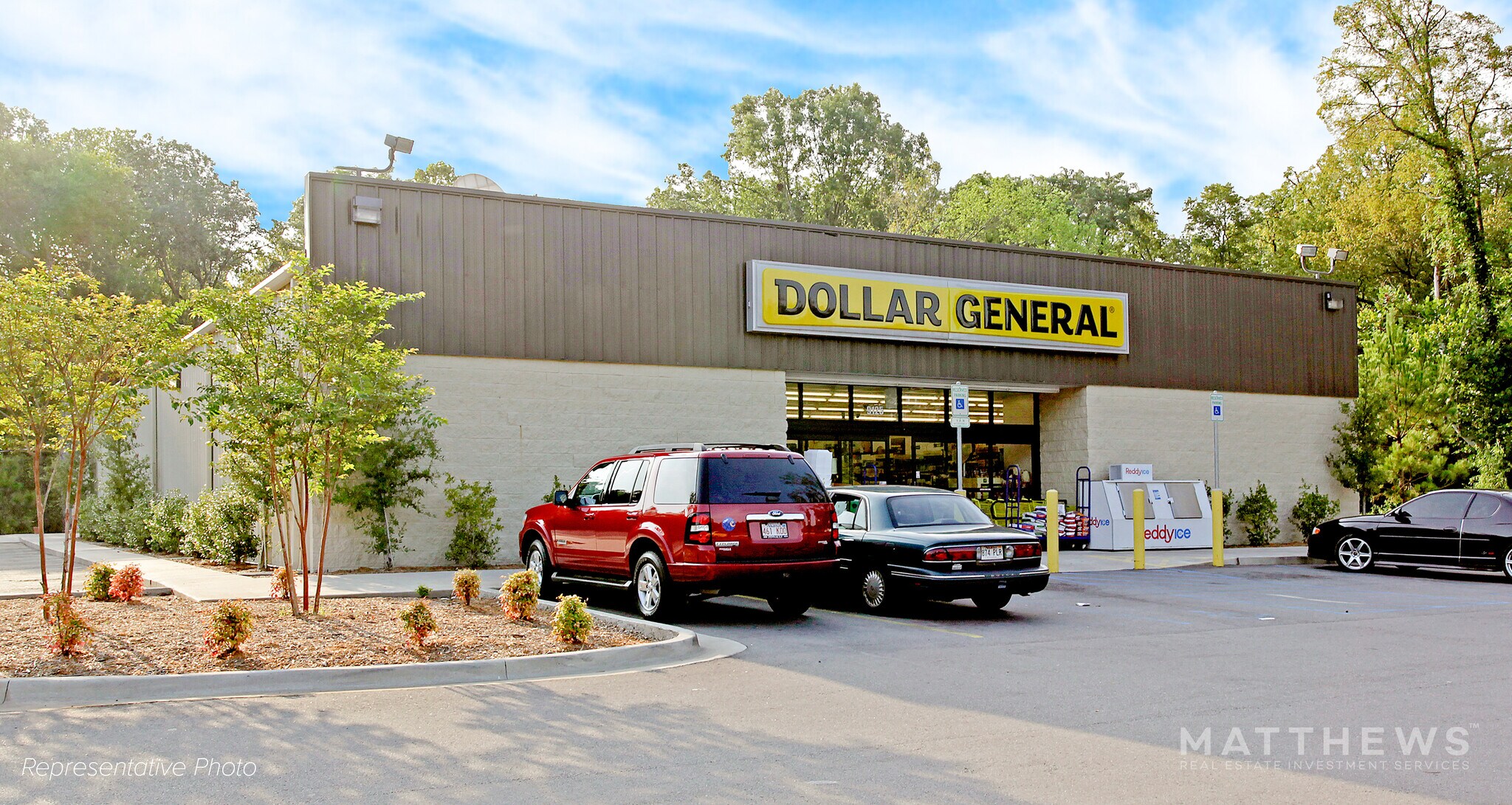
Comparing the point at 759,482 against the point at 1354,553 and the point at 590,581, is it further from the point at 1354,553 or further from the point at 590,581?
the point at 1354,553

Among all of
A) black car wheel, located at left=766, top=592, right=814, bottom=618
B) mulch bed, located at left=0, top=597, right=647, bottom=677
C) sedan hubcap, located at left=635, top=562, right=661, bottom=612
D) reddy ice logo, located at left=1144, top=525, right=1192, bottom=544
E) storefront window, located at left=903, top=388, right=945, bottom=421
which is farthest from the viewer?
storefront window, located at left=903, top=388, right=945, bottom=421

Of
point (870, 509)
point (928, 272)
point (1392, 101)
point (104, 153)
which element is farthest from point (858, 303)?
point (104, 153)

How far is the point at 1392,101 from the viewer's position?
35.7m

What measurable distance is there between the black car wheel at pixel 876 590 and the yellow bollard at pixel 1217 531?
940 centimetres

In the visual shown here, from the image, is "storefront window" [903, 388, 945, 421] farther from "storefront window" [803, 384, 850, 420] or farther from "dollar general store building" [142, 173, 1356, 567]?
"storefront window" [803, 384, 850, 420]

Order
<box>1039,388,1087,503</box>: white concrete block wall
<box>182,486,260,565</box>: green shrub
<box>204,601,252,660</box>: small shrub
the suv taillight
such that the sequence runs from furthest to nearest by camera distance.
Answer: <box>1039,388,1087,503</box>: white concrete block wall
<box>182,486,260,565</box>: green shrub
the suv taillight
<box>204,601,252,660</box>: small shrub

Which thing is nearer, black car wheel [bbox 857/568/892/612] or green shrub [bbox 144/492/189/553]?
black car wheel [bbox 857/568/892/612]

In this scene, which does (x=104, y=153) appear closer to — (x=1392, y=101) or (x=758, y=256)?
(x=758, y=256)

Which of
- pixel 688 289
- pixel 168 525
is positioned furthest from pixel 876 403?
pixel 168 525

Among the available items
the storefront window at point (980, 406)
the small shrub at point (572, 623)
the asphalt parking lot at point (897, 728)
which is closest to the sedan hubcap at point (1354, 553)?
the storefront window at point (980, 406)

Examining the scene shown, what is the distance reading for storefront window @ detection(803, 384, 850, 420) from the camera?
885 inches

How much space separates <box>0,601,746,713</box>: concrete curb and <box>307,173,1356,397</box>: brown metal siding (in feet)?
32.8

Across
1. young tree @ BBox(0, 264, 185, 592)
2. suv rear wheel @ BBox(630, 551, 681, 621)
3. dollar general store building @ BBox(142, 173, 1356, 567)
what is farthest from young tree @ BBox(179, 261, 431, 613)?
dollar general store building @ BBox(142, 173, 1356, 567)

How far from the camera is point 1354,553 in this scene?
63.9 ft
